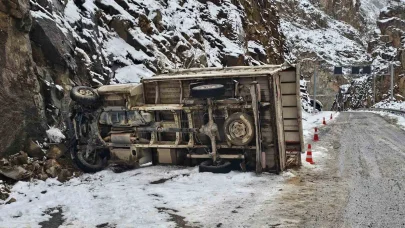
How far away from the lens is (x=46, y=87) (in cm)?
937

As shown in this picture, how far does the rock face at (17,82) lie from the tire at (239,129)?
4389 millimetres

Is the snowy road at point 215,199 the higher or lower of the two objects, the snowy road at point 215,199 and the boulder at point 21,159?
the lower

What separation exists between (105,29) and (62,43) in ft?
16.3

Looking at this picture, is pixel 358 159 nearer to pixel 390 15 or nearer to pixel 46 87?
pixel 46 87

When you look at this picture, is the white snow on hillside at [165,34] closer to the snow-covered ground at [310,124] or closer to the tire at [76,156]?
the tire at [76,156]

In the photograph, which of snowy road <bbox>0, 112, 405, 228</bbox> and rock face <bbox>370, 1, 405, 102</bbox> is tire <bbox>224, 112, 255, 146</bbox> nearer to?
snowy road <bbox>0, 112, 405, 228</bbox>

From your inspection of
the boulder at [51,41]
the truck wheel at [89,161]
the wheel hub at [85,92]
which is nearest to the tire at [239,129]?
the truck wheel at [89,161]

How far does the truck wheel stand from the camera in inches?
348

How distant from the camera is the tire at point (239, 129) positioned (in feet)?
27.6

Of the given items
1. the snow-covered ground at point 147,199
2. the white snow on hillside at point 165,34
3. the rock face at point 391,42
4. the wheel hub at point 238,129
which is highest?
the rock face at point 391,42

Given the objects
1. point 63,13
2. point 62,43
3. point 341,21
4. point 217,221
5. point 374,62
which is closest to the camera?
point 217,221

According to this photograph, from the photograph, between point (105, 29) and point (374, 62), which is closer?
point (105, 29)

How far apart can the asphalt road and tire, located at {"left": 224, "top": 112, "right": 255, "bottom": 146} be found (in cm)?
138

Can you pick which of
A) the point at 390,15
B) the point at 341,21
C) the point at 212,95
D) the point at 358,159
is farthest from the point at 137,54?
the point at 341,21
